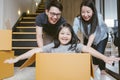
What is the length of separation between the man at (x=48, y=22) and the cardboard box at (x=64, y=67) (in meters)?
0.71

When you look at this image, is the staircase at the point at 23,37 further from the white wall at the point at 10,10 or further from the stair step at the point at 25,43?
the white wall at the point at 10,10

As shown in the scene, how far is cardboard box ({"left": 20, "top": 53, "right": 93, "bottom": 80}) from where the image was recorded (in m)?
1.50

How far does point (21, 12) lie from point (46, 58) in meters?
5.63

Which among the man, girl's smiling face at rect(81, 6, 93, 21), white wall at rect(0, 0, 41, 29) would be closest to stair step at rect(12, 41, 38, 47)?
white wall at rect(0, 0, 41, 29)

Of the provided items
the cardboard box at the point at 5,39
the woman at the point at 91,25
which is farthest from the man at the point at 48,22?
the cardboard box at the point at 5,39

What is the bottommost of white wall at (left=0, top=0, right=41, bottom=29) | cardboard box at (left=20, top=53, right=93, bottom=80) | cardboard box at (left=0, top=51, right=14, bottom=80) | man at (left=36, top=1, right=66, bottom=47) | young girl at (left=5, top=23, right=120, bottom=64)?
cardboard box at (left=0, top=51, right=14, bottom=80)

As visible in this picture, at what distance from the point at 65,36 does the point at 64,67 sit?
0.39m

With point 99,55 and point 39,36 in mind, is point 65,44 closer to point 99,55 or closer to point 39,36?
point 99,55

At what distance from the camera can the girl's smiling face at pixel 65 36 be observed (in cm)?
185

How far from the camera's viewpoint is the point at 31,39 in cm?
576

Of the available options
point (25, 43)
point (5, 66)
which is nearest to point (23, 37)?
point (25, 43)

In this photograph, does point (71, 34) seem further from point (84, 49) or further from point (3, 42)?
point (3, 42)

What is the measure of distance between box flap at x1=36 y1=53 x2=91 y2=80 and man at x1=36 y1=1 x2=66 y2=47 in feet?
2.33

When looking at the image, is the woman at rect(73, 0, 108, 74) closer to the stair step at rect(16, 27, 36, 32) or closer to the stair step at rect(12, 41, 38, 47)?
the stair step at rect(12, 41, 38, 47)
